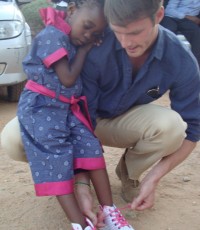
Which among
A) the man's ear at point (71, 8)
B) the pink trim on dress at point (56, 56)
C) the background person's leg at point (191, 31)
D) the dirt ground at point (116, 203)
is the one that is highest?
the man's ear at point (71, 8)

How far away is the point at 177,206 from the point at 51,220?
76cm

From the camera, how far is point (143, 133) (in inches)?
110

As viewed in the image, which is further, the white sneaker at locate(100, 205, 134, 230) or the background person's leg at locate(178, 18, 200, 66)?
the background person's leg at locate(178, 18, 200, 66)

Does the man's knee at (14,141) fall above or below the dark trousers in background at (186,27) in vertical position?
above

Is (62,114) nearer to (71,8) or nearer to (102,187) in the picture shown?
(102,187)

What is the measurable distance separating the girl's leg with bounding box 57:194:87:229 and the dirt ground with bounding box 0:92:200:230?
1.22 feet

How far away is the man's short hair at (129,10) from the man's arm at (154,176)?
83 cm

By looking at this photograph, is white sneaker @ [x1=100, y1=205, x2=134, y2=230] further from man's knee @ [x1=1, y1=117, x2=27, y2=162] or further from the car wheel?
the car wheel

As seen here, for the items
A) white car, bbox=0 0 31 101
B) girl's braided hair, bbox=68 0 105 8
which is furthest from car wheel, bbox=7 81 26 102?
girl's braided hair, bbox=68 0 105 8

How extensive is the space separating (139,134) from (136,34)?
26.8 inches

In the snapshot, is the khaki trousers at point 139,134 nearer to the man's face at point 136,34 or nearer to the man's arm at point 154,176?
the man's arm at point 154,176

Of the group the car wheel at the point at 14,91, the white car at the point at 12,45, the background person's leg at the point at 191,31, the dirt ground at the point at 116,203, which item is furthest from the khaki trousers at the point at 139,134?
the background person's leg at the point at 191,31

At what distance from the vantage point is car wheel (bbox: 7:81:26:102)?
5539 mm

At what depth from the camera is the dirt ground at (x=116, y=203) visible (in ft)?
9.29
